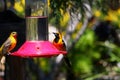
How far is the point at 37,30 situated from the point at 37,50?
30 centimetres

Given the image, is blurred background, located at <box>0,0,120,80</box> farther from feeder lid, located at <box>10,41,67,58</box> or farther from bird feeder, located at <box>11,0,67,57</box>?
feeder lid, located at <box>10,41,67,58</box>

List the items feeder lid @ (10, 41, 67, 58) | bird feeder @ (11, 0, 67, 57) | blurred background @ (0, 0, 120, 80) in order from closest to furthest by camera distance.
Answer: feeder lid @ (10, 41, 67, 58)
bird feeder @ (11, 0, 67, 57)
blurred background @ (0, 0, 120, 80)

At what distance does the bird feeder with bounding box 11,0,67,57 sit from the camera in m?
4.00

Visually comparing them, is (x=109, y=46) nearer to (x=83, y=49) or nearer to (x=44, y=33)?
(x=83, y=49)

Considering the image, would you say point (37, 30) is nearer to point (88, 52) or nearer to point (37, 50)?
point (37, 50)

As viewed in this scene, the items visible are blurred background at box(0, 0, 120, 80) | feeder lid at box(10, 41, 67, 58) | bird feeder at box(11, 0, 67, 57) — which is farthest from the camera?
blurred background at box(0, 0, 120, 80)

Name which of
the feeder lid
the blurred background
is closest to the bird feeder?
the feeder lid

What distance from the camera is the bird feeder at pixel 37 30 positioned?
400 cm

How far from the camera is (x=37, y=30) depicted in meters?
4.23

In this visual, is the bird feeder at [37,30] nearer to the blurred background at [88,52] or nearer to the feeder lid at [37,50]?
the feeder lid at [37,50]

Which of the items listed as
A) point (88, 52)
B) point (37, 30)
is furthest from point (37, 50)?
point (88, 52)

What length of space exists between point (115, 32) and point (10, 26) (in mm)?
6682

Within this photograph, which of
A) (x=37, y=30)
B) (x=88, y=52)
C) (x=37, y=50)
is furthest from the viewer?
(x=88, y=52)

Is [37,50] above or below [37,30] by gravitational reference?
below
